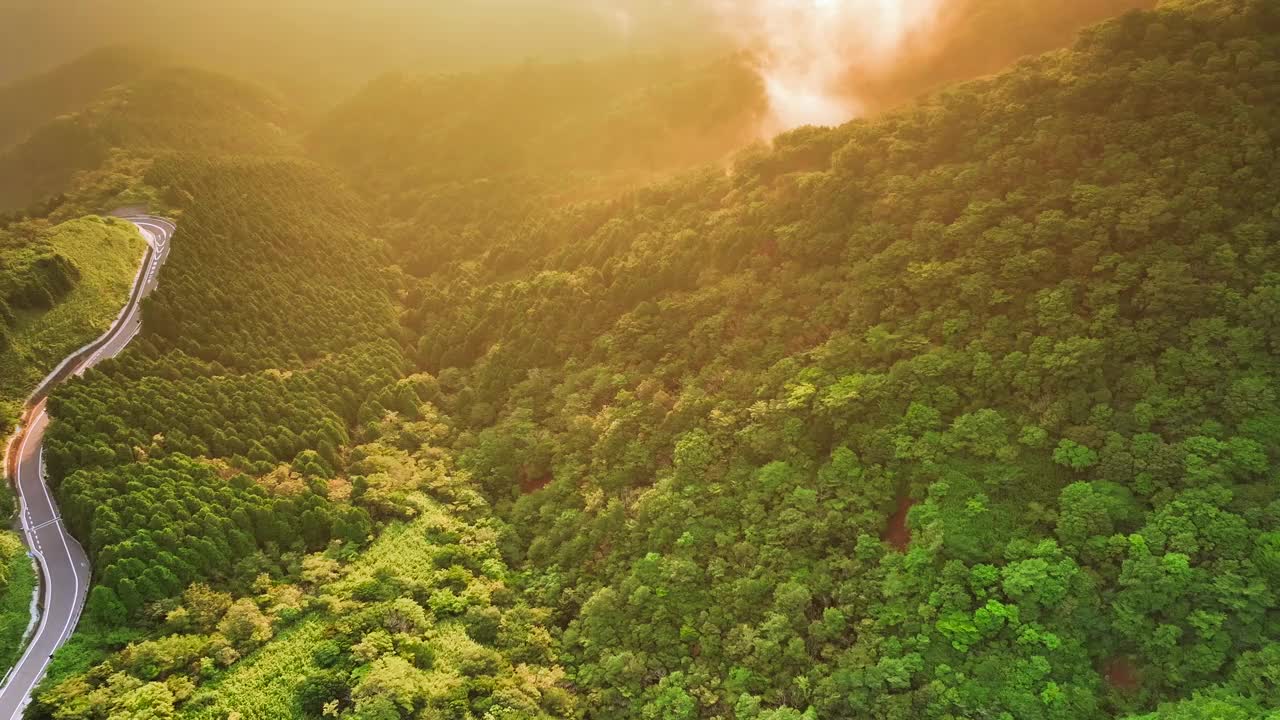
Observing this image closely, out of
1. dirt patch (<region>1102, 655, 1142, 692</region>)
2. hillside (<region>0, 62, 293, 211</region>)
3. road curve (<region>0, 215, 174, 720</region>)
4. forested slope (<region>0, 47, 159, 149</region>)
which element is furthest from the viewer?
forested slope (<region>0, 47, 159, 149</region>)

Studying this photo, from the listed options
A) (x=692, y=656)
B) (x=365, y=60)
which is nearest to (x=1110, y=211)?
(x=692, y=656)

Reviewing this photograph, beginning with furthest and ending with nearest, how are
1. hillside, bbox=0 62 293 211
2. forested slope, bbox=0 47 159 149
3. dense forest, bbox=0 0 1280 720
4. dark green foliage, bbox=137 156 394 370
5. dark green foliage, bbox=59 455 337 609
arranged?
forested slope, bbox=0 47 159 149, hillside, bbox=0 62 293 211, dark green foliage, bbox=137 156 394 370, dark green foliage, bbox=59 455 337 609, dense forest, bbox=0 0 1280 720

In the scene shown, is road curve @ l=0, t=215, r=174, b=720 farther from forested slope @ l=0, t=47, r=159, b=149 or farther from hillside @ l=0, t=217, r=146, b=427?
forested slope @ l=0, t=47, r=159, b=149

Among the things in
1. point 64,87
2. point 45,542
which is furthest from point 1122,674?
point 64,87

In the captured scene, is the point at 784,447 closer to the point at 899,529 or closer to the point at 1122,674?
the point at 899,529

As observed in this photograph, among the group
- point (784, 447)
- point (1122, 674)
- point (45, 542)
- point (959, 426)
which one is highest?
point (959, 426)

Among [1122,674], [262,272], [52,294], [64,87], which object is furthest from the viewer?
[64,87]

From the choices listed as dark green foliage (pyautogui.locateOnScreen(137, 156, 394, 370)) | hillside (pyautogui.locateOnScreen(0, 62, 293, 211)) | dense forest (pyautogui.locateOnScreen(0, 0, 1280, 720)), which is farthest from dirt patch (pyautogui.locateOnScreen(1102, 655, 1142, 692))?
hillside (pyautogui.locateOnScreen(0, 62, 293, 211))
